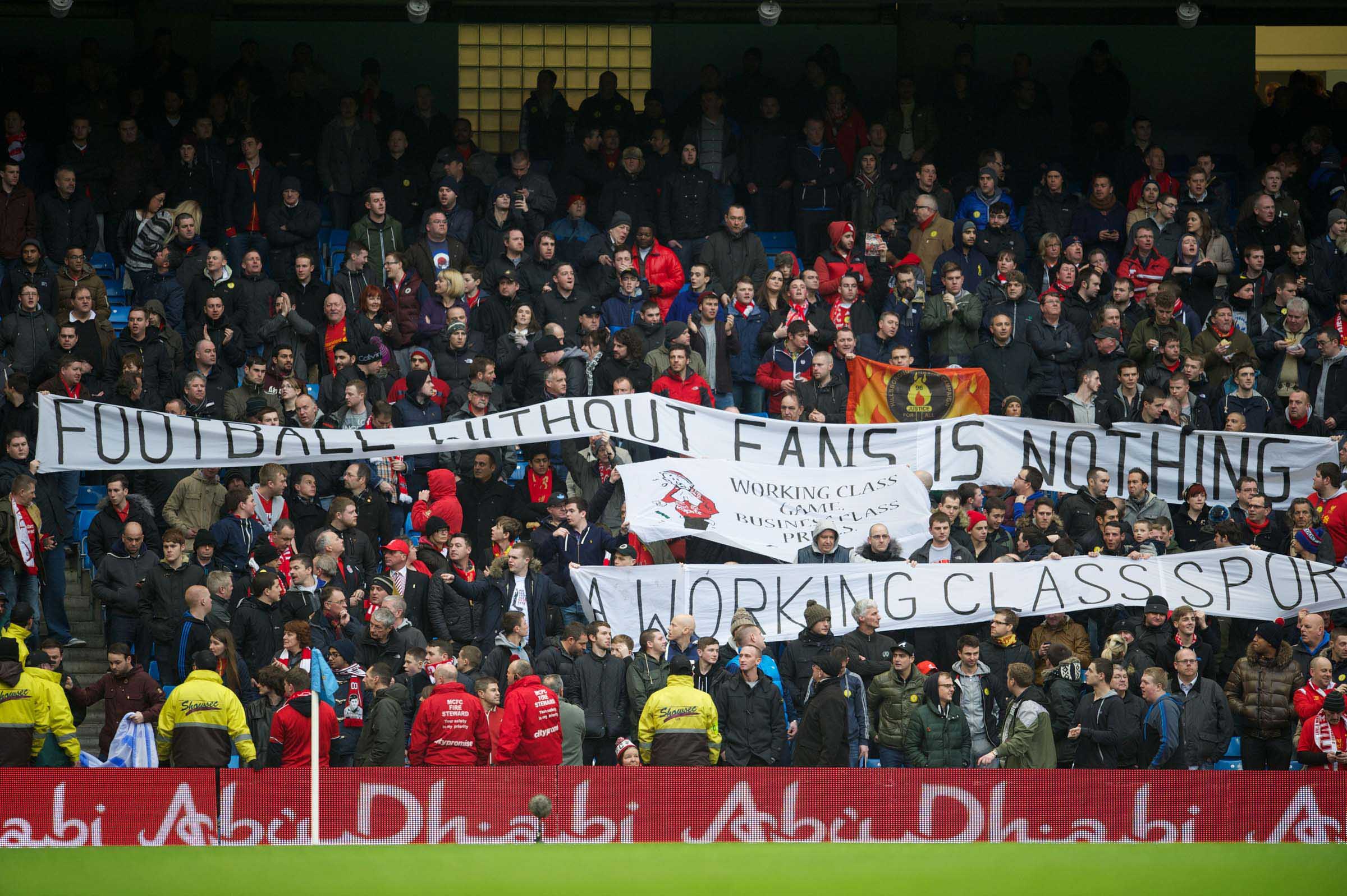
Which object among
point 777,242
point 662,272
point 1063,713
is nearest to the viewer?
point 1063,713

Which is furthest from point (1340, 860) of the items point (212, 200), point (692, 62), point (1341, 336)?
point (692, 62)

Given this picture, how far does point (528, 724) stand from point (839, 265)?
Result: 24.7ft

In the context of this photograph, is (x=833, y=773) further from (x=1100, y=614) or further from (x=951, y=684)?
(x=1100, y=614)

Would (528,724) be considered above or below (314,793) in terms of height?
above

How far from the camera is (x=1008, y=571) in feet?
48.8

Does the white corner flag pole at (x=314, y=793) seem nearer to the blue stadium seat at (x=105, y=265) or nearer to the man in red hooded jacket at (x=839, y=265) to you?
the man in red hooded jacket at (x=839, y=265)

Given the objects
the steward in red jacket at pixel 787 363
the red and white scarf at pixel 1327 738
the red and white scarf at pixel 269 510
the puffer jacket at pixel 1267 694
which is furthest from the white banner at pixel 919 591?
the steward in red jacket at pixel 787 363

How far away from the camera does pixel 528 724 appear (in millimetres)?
12633

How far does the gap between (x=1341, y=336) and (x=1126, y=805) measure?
853 centimetres

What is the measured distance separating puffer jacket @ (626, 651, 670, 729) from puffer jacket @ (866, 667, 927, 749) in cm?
167

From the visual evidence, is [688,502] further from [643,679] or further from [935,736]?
[935,736]

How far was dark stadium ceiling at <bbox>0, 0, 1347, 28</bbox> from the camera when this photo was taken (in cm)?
2306

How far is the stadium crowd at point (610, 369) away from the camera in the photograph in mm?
13406

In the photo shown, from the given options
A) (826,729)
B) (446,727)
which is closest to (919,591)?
(826,729)
